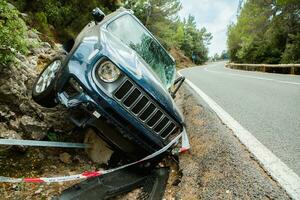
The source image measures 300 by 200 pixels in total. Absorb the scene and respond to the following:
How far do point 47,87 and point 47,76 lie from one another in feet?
1.95

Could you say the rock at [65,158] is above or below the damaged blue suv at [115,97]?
below

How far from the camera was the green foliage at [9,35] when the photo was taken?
3.82 meters

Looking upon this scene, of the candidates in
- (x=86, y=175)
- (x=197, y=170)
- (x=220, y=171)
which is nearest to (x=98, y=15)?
(x=86, y=175)

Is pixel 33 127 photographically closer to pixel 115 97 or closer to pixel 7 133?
pixel 7 133

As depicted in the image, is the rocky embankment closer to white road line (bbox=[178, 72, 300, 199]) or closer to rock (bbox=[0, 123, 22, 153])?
rock (bbox=[0, 123, 22, 153])

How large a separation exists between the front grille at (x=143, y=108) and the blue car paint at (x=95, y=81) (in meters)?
0.06

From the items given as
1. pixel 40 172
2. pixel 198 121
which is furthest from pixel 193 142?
Result: pixel 40 172

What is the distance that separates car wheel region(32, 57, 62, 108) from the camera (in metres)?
3.81

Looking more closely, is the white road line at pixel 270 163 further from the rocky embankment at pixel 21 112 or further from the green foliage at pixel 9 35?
the green foliage at pixel 9 35

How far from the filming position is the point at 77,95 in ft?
10.8

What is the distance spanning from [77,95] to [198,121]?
232 cm

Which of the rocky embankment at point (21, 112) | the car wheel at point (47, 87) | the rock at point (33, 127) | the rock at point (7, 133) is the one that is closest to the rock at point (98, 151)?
the rocky embankment at point (21, 112)

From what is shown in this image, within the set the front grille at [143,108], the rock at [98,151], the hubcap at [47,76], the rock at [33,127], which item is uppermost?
the hubcap at [47,76]

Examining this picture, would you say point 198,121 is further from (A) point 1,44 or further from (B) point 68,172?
(A) point 1,44
